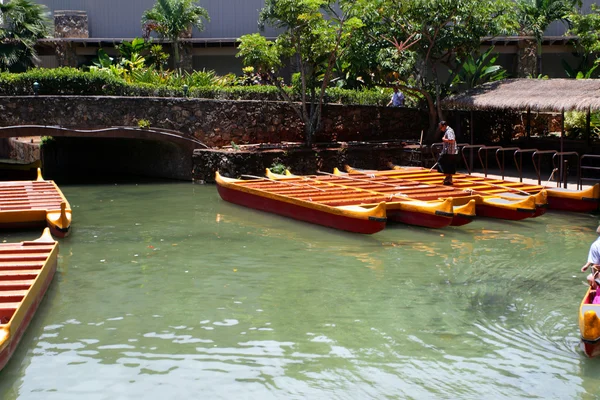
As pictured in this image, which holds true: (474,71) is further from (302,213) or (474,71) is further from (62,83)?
(62,83)

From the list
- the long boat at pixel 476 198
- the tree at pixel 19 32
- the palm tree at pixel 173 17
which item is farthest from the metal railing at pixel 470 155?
the tree at pixel 19 32

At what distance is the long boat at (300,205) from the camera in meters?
15.3

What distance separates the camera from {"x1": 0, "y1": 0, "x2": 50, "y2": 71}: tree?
29.0m

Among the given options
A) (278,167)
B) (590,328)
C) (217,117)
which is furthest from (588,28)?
(590,328)

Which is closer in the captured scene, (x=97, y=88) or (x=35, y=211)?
(x=35, y=211)

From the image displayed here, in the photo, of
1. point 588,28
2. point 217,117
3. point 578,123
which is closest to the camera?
point 578,123

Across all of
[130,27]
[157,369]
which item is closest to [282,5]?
[130,27]

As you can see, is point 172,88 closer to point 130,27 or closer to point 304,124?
point 304,124

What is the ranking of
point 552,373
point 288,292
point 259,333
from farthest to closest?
point 288,292, point 259,333, point 552,373

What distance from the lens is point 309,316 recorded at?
10.5 m

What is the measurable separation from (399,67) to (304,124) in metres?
3.64

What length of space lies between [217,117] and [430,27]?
6926 mm

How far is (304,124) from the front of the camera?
25.2 metres

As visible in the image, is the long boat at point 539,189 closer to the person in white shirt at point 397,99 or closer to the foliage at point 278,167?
the foliage at point 278,167
